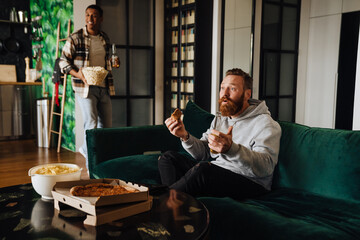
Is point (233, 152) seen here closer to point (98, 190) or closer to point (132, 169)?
point (98, 190)

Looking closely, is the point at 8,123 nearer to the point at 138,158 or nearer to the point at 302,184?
the point at 138,158

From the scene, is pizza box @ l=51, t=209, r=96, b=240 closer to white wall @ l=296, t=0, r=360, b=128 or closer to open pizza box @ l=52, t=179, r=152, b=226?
open pizza box @ l=52, t=179, r=152, b=226

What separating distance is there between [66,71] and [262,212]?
2.76m

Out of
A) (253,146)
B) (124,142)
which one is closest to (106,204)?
(253,146)

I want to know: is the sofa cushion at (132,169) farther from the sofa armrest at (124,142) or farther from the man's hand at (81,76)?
the man's hand at (81,76)

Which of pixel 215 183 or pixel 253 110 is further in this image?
pixel 253 110

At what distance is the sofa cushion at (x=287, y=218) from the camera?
1.36 m

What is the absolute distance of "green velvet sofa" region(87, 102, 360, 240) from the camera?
56.0 inches

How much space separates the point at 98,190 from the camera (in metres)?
→ 1.31

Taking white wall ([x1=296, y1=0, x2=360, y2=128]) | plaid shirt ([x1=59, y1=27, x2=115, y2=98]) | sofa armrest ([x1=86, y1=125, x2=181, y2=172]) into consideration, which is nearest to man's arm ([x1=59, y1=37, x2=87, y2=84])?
plaid shirt ([x1=59, y1=27, x2=115, y2=98])

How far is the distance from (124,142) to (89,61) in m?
1.46

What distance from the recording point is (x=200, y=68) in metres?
4.73

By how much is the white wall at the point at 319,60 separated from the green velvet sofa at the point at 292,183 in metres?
3.53

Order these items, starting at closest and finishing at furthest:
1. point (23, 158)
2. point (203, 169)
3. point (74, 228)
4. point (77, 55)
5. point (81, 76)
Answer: point (74, 228) → point (203, 169) → point (81, 76) → point (77, 55) → point (23, 158)
